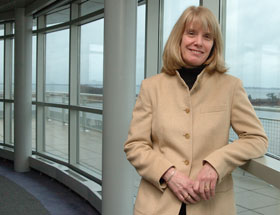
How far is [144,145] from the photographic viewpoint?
1.39m

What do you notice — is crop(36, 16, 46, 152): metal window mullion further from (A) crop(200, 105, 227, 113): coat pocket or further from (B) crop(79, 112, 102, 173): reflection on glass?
(A) crop(200, 105, 227, 113): coat pocket

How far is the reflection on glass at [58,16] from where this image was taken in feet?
19.8

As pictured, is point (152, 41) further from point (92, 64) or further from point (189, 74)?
point (189, 74)

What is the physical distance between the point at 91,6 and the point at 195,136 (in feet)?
14.8

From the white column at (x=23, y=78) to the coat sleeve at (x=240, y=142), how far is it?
18.1 ft

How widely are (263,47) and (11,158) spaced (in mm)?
6435

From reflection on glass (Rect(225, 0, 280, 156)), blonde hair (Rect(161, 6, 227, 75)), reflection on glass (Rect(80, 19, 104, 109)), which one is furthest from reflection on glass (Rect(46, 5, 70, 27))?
blonde hair (Rect(161, 6, 227, 75))

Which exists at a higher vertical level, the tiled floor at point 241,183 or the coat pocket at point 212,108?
the coat pocket at point 212,108

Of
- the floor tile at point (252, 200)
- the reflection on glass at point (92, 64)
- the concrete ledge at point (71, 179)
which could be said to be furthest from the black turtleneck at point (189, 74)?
the reflection on glass at point (92, 64)

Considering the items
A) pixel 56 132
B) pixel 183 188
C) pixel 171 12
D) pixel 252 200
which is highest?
pixel 171 12

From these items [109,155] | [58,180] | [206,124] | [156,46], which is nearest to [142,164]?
[206,124]

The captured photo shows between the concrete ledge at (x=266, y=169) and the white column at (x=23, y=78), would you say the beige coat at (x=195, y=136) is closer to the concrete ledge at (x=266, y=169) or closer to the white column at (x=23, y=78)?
the concrete ledge at (x=266, y=169)

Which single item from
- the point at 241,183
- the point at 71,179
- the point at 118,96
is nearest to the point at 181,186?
the point at 241,183

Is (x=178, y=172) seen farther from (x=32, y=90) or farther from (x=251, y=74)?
(x=32, y=90)
